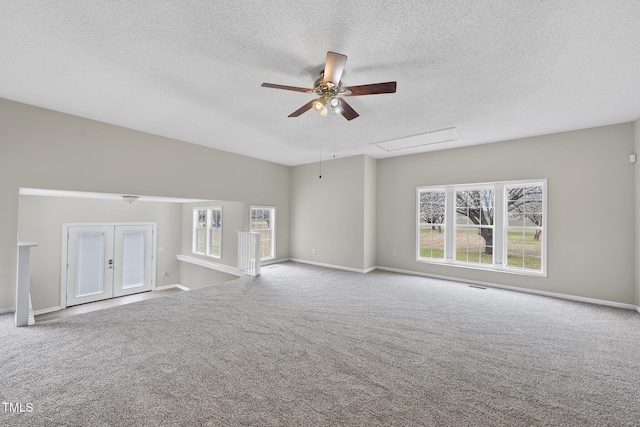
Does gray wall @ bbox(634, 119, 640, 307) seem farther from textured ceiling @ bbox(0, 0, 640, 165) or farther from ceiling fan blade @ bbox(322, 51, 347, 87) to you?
ceiling fan blade @ bbox(322, 51, 347, 87)

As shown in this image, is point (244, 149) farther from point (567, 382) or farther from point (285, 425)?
point (567, 382)

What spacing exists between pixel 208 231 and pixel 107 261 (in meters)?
2.68

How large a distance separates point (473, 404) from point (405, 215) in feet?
14.6

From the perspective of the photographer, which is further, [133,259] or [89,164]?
[133,259]

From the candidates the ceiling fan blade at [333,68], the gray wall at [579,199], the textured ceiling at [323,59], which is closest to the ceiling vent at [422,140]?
the textured ceiling at [323,59]

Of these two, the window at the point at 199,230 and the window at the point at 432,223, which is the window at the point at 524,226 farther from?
the window at the point at 199,230

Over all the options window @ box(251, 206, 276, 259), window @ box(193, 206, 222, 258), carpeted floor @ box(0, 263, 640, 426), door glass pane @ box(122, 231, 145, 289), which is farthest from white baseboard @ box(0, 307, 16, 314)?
window @ box(251, 206, 276, 259)

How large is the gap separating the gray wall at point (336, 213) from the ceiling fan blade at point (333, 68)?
3.76 meters

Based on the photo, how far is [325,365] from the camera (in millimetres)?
2311

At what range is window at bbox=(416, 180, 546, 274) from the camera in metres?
4.62

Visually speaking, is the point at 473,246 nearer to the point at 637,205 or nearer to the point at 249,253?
the point at 637,205

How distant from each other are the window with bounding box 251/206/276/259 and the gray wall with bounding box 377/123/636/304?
461 cm

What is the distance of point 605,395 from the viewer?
6.48 ft

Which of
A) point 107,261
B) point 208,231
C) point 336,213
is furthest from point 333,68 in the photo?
point 107,261
